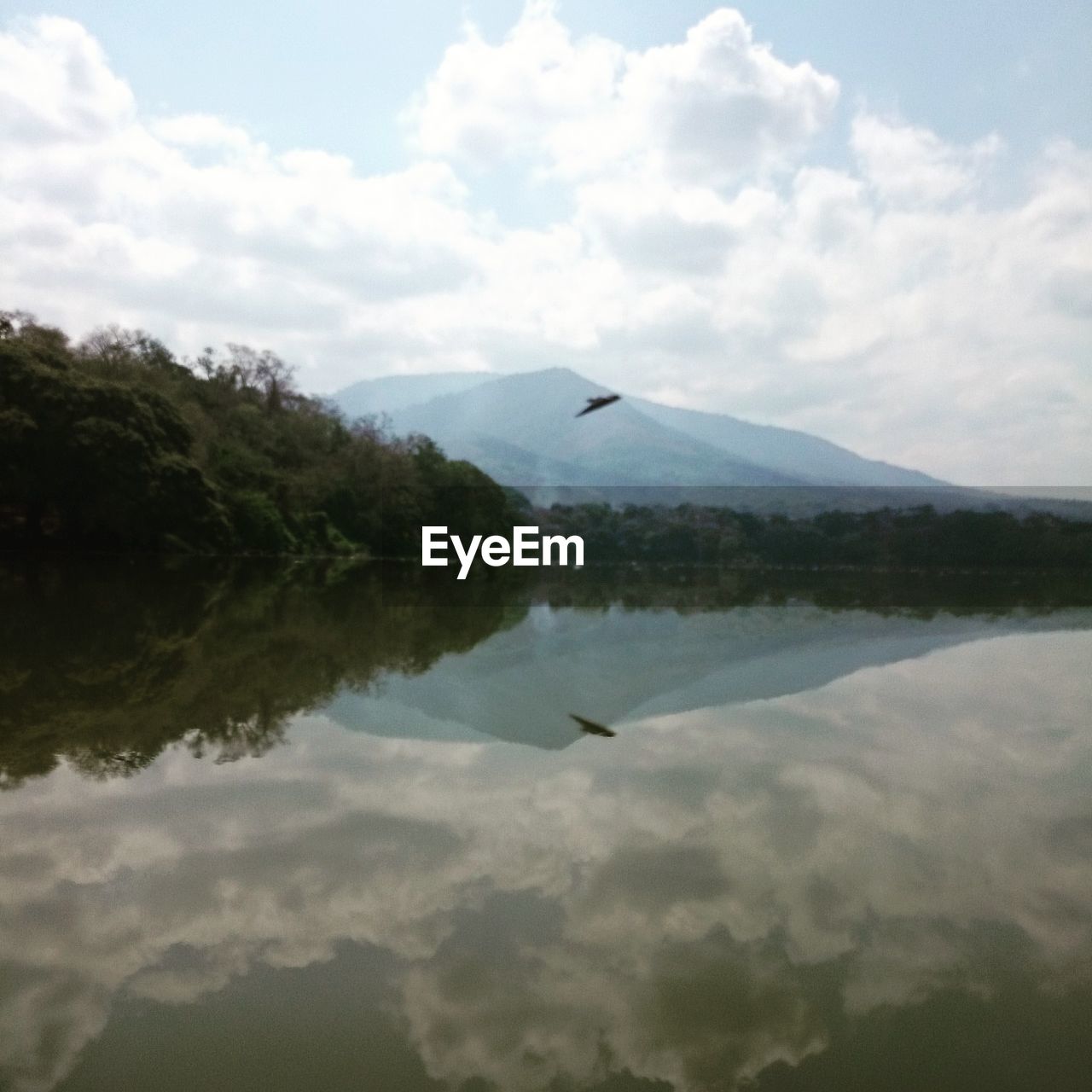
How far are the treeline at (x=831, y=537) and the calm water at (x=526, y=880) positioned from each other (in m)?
60.6

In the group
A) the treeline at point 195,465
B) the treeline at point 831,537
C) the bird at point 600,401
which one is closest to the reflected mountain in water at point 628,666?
the bird at point 600,401

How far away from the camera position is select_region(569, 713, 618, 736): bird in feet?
35.1

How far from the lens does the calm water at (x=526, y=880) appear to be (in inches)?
162

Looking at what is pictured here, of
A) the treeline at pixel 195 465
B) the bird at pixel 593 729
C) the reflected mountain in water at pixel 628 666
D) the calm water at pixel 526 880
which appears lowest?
the reflected mountain in water at pixel 628 666

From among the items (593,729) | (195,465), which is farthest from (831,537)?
(593,729)

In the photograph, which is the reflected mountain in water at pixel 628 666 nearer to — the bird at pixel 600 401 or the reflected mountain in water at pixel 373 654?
the reflected mountain in water at pixel 373 654

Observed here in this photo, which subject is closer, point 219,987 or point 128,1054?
point 128,1054

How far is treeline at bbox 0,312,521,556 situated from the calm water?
2565 centimetres

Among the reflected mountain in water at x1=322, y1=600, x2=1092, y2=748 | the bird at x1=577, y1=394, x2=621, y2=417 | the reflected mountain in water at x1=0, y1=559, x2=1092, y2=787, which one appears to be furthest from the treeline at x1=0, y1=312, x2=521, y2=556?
the bird at x1=577, y1=394, x2=621, y2=417

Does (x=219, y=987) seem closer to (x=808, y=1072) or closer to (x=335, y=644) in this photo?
(x=808, y=1072)

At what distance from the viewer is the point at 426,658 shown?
16.1 metres

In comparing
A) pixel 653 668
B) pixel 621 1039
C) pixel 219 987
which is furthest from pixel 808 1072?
pixel 653 668

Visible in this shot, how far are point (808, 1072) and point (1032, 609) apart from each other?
109 feet

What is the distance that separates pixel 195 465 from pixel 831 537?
50659 millimetres
